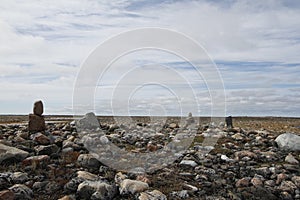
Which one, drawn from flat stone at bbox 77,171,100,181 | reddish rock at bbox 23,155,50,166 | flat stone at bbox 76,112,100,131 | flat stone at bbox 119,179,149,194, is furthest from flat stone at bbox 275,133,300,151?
reddish rock at bbox 23,155,50,166

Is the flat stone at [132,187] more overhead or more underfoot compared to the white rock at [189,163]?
more underfoot

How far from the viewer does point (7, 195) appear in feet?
30.0

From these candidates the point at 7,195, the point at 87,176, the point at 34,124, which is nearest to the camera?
the point at 7,195

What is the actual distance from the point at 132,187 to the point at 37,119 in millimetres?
11345

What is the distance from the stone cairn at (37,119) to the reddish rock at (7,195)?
35.4 ft

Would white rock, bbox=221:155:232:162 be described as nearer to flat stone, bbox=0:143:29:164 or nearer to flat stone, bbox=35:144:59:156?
flat stone, bbox=35:144:59:156

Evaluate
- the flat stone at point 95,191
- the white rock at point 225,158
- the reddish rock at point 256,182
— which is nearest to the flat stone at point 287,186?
the reddish rock at point 256,182

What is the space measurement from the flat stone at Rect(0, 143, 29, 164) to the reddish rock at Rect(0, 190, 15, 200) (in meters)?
3.39

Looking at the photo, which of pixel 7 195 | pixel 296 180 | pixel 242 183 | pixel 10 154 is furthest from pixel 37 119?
pixel 296 180

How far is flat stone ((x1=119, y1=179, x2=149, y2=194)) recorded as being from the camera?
1015 cm

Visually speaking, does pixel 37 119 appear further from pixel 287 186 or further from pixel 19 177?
pixel 287 186

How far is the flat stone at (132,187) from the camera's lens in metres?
10.1

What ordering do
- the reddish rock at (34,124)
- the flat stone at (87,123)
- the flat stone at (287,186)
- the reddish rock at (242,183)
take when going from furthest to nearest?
the flat stone at (87,123)
the reddish rock at (34,124)
the reddish rock at (242,183)
the flat stone at (287,186)

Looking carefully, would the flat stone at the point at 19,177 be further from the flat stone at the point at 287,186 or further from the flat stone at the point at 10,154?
the flat stone at the point at 287,186
